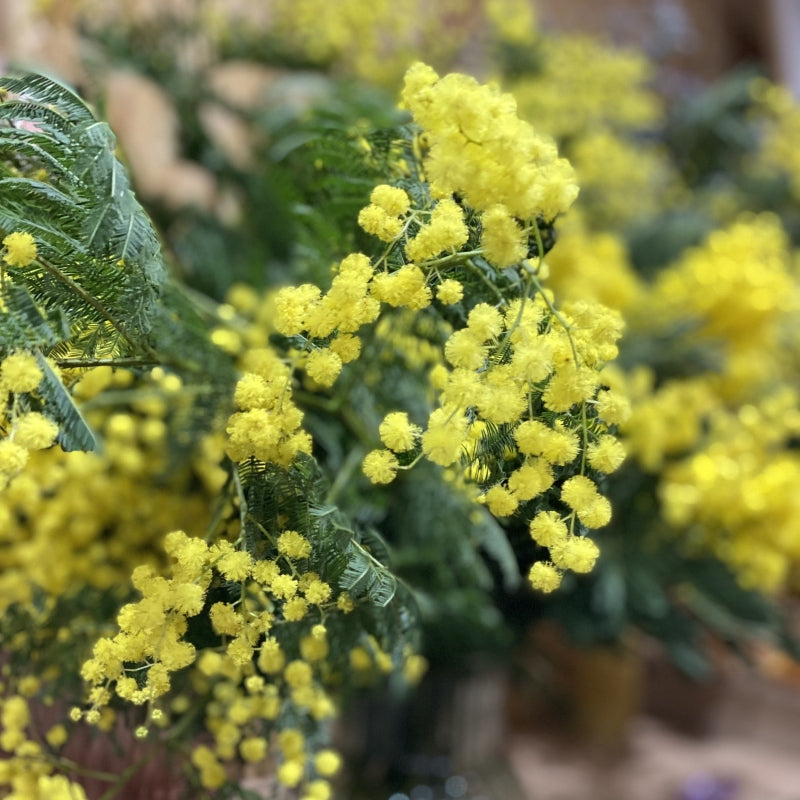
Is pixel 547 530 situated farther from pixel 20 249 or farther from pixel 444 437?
pixel 20 249

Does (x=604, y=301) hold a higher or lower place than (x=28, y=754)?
higher

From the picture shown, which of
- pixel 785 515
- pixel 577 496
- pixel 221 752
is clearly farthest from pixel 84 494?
pixel 785 515

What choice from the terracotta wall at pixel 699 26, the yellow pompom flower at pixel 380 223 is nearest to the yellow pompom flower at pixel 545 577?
the yellow pompom flower at pixel 380 223

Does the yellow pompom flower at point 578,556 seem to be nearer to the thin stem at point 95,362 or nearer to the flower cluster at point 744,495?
the thin stem at point 95,362

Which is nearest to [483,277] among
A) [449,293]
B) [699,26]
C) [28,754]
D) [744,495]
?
[449,293]

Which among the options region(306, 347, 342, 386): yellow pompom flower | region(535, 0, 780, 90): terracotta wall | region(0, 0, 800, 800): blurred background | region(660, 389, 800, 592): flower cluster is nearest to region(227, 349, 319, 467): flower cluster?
region(306, 347, 342, 386): yellow pompom flower
